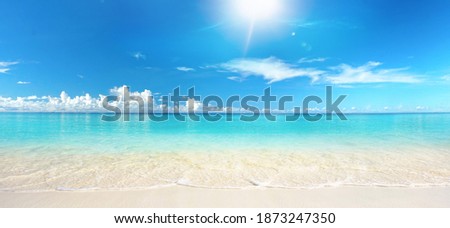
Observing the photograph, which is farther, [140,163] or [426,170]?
[140,163]

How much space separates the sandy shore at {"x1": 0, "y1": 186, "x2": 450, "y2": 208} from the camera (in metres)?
4.78

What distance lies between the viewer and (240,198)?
507cm

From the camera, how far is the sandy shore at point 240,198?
478 cm

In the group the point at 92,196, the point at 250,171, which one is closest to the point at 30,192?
the point at 92,196

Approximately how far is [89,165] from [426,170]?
11.1 m

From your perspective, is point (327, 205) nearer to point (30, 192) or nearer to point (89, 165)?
point (30, 192)

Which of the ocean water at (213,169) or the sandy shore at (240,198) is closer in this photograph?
the sandy shore at (240,198)

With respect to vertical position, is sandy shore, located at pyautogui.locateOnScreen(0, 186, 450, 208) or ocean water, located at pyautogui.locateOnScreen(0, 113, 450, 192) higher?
ocean water, located at pyautogui.locateOnScreen(0, 113, 450, 192)

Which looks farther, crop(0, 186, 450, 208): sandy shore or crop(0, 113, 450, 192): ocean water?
crop(0, 113, 450, 192): ocean water

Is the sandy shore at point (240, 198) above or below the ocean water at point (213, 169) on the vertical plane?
below

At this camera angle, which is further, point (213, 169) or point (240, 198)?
point (213, 169)

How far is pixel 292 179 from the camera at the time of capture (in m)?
6.37
